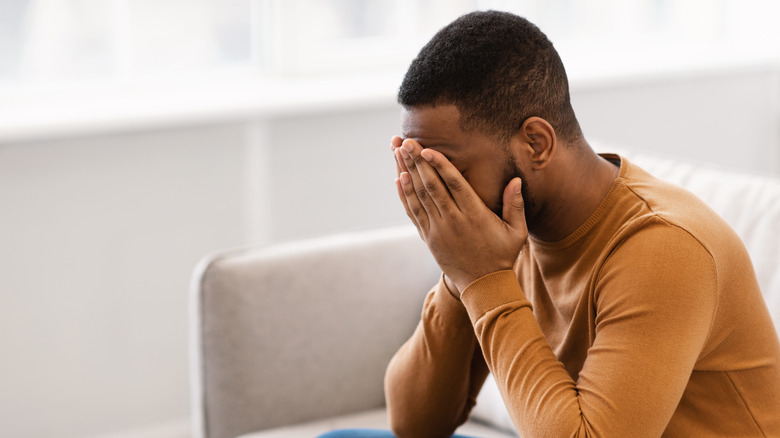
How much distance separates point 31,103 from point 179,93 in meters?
0.37

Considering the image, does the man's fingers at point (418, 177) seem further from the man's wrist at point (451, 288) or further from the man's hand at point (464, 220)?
the man's wrist at point (451, 288)

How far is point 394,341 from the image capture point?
1.74 m

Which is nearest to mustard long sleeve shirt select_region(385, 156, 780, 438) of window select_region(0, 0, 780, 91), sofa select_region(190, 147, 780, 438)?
sofa select_region(190, 147, 780, 438)

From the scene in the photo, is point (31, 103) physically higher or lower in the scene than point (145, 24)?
lower

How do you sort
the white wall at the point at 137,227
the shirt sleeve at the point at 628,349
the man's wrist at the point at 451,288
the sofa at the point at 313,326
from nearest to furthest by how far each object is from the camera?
the shirt sleeve at the point at 628,349, the man's wrist at the point at 451,288, the sofa at the point at 313,326, the white wall at the point at 137,227

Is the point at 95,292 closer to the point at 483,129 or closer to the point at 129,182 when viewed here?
the point at 129,182

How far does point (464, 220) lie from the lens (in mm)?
1148

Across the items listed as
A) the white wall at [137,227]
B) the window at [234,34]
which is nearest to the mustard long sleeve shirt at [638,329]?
the white wall at [137,227]

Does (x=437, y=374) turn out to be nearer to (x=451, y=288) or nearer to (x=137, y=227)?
(x=451, y=288)

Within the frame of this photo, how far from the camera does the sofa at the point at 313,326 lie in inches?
63.3

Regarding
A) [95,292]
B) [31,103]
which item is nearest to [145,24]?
[31,103]

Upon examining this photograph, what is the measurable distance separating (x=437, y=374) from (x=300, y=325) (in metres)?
0.36

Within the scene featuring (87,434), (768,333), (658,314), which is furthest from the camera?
(87,434)

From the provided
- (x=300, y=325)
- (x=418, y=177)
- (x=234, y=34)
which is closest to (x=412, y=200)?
(x=418, y=177)
